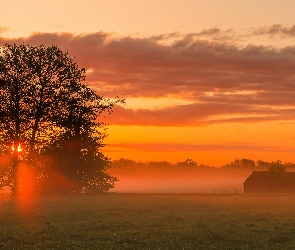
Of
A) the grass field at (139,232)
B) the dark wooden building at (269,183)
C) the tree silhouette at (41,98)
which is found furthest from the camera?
the dark wooden building at (269,183)

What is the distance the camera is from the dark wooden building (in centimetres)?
15325

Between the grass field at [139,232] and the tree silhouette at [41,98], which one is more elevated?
the tree silhouette at [41,98]

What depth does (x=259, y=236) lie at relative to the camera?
34469 mm

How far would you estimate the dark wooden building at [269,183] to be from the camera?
153 meters

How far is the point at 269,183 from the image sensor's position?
15350 centimetres

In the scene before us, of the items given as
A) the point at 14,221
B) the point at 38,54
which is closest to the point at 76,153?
the point at 38,54

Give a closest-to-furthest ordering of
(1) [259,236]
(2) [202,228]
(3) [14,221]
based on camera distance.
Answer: (1) [259,236] → (2) [202,228] → (3) [14,221]

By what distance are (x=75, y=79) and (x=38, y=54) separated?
6034mm

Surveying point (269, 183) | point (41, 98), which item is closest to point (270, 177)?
point (269, 183)

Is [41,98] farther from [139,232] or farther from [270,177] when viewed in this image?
[270,177]

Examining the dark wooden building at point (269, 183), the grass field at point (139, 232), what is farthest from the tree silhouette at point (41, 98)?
the dark wooden building at point (269, 183)

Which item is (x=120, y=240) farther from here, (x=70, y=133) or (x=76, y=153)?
(x=76, y=153)

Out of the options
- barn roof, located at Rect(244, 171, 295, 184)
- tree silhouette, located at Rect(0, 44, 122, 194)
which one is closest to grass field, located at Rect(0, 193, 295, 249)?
tree silhouette, located at Rect(0, 44, 122, 194)

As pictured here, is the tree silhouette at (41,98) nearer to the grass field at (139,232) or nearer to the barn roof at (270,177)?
the grass field at (139,232)
